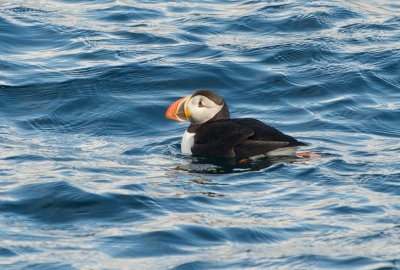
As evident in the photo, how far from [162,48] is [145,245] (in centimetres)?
669

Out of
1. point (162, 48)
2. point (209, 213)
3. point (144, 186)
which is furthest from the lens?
point (162, 48)

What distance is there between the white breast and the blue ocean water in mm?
74

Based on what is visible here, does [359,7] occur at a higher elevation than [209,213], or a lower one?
higher

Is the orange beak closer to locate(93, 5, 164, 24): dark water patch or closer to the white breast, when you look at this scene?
the white breast

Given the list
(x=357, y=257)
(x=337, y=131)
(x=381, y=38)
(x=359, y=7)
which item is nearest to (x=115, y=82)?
(x=337, y=131)

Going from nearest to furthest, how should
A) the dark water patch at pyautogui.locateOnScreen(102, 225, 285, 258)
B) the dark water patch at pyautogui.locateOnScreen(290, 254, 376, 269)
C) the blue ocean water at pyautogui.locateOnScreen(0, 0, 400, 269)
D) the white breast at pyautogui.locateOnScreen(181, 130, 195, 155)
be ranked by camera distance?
1. the dark water patch at pyautogui.locateOnScreen(290, 254, 376, 269)
2. the dark water patch at pyautogui.locateOnScreen(102, 225, 285, 258)
3. the blue ocean water at pyautogui.locateOnScreen(0, 0, 400, 269)
4. the white breast at pyautogui.locateOnScreen(181, 130, 195, 155)

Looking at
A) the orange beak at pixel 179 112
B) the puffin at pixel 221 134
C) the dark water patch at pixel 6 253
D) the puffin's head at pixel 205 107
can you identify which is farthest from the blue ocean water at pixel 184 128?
the puffin's head at pixel 205 107

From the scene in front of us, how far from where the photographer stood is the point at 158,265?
21.4 ft

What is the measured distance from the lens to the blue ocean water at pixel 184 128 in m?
6.88

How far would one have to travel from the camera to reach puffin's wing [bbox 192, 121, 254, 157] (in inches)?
359

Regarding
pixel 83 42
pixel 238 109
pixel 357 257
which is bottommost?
pixel 357 257

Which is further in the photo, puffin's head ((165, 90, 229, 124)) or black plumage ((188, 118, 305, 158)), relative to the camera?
puffin's head ((165, 90, 229, 124))

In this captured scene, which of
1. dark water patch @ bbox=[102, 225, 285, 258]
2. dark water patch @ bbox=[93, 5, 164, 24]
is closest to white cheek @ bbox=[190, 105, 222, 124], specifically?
dark water patch @ bbox=[102, 225, 285, 258]

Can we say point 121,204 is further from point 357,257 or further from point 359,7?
point 359,7
